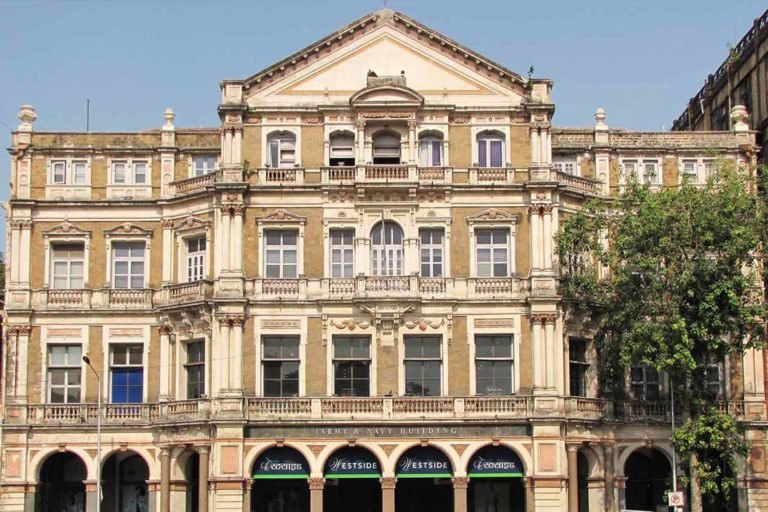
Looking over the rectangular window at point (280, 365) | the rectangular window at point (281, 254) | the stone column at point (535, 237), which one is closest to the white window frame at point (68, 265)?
the rectangular window at point (281, 254)

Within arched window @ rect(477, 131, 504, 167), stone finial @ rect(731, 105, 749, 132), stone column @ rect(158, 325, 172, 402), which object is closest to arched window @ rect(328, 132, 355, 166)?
arched window @ rect(477, 131, 504, 167)

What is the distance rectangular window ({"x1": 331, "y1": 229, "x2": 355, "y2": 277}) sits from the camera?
58344mm

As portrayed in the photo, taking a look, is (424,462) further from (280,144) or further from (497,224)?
(280,144)

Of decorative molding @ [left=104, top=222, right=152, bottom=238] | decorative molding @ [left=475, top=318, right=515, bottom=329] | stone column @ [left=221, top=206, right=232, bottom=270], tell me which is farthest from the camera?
decorative molding @ [left=104, top=222, right=152, bottom=238]

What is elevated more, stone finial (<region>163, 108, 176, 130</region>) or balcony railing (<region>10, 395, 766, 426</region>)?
stone finial (<region>163, 108, 176, 130</region>)

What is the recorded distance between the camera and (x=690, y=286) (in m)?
53.8

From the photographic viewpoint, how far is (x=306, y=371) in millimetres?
57156

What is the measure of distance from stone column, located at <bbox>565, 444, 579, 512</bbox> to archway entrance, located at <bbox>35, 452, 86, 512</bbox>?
22637 millimetres

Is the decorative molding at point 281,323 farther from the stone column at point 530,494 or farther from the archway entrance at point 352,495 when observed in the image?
the stone column at point 530,494

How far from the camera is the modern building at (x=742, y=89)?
211 ft

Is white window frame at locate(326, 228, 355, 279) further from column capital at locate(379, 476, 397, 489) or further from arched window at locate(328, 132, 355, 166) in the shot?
column capital at locate(379, 476, 397, 489)

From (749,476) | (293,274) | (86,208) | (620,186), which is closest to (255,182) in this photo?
(293,274)

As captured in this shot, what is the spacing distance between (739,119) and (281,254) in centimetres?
2324

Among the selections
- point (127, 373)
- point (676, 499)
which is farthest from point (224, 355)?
point (676, 499)
